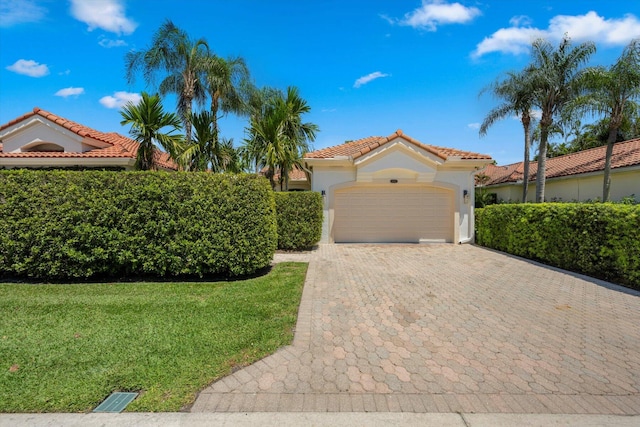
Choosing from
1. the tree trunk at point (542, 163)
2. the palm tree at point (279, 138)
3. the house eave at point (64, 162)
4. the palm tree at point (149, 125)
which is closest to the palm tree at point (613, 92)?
the tree trunk at point (542, 163)

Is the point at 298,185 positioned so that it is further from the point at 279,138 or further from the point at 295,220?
the point at 295,220

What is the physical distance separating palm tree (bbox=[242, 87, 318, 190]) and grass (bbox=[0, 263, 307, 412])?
7.11 meters

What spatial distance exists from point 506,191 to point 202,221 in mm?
22965

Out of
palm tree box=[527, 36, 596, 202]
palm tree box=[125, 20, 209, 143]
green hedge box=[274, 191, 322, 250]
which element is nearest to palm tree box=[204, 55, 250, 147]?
palm tree box=[125, 20, 209, 143]

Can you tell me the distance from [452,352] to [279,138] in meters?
10.9

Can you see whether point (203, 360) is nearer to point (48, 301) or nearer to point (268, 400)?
point (268, 400)

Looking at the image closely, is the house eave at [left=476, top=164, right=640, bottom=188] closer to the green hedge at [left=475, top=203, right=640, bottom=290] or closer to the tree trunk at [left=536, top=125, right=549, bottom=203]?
the tree trunk at [left=536, top=125, right=549, bottom=203]

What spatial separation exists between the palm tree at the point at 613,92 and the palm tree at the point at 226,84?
1703cm

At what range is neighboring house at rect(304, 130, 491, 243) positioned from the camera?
1325 centimetres

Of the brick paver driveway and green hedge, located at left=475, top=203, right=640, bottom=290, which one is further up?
green hedge, located at left=475, top=203, right=640, bottom=290

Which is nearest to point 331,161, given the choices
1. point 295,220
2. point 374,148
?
point 374,148

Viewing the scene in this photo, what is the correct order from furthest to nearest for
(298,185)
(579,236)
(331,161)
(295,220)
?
(298,185) → (331,161) → (295,220) → (579,236)

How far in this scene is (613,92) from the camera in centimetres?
1356

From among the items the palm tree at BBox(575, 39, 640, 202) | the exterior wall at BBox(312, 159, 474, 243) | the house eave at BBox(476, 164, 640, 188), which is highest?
the palm tree at BBox(575, 39, 640, 202)
